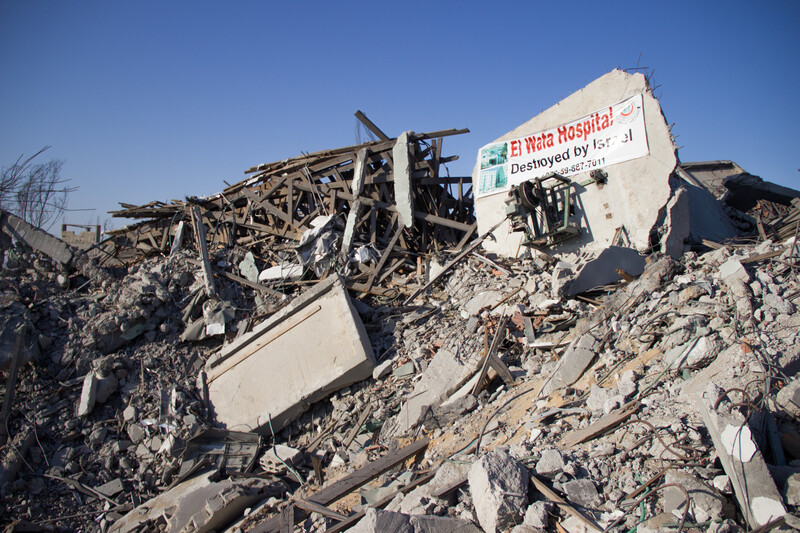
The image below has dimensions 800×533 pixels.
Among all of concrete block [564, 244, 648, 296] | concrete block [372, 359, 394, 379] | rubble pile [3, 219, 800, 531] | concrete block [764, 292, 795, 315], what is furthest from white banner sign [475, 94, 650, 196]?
concrete block [372, 359, 394, 379]

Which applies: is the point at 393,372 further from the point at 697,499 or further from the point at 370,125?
the point at 370,125

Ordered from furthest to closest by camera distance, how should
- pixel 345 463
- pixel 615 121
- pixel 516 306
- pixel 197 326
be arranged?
pixel 197 326 → pixel 615 121 → pixel 516 306 → pixel 345 463

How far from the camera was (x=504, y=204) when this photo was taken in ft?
31.2

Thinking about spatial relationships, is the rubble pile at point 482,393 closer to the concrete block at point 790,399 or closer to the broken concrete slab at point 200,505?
the concrete block at point 790,399

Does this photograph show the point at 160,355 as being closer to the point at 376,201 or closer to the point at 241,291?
the point at 241,291

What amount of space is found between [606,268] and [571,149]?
259 cm

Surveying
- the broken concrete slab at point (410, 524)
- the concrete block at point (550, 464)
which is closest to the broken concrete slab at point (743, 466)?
the concrete block at point (550, 464)

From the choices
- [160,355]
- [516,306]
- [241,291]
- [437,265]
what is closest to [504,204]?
[437,265]

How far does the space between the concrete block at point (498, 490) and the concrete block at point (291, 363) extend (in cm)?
381

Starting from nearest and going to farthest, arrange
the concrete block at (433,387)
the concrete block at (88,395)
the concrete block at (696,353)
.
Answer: the concrete block at (696,353), the concrete block at (433,387), the concrete block at (88,395)

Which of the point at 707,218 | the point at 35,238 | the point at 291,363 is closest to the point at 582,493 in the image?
the point at 291,363

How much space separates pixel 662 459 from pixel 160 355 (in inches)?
310

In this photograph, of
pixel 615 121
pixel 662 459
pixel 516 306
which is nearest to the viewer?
pixel 662 459

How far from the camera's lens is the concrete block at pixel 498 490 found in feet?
10.3
